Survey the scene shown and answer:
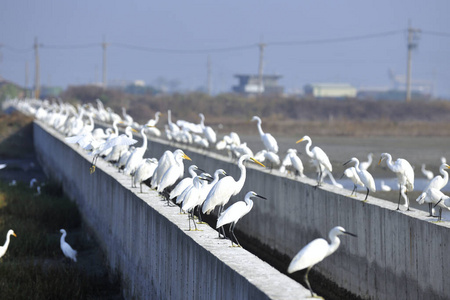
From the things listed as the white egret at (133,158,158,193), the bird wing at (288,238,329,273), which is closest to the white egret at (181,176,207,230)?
the white egret at (133,158,158,193)

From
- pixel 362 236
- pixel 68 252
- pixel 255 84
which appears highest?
pixel 255 84

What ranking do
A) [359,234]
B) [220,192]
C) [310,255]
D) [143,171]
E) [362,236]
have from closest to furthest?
[310,255]
[220,192]
[362,236]
[359,234]
[143,171]

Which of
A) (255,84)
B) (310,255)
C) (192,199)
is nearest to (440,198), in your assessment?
(192,199)

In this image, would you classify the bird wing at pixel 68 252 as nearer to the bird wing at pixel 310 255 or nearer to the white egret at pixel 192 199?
the white egret at pixel 192 199

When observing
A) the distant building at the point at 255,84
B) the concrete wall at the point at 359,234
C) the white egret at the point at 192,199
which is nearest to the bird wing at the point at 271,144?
the concrete wall at the point at 359,234

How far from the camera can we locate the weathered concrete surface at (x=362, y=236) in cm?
941

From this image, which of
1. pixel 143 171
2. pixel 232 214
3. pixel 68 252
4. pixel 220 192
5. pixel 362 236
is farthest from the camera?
pixel 68 252

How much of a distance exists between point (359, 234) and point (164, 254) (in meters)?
3.98

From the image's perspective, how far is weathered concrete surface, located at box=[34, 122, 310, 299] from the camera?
20.6 feet

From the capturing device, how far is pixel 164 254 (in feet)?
27.7

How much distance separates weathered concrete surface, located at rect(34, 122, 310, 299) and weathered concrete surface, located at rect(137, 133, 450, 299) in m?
2.92

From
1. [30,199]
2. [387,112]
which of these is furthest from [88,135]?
[387,112]

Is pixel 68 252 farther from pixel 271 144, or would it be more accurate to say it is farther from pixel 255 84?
pixel 255 84

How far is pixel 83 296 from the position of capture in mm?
10211
